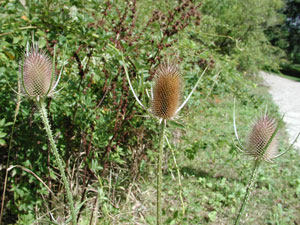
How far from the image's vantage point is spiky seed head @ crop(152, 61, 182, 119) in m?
1.17

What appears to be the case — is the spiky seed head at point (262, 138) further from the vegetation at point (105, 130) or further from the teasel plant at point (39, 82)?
the teasel plant at point (39, 82)

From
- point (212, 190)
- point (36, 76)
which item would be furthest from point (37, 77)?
point (212, 190)

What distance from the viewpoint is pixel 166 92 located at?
1.20m

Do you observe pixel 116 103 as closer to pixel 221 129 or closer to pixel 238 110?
pixel 221 129

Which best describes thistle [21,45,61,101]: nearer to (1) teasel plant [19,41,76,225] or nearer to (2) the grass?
(1) teasel plant [19,41,76,225]

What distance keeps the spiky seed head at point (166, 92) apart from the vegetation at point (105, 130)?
0.06 meters

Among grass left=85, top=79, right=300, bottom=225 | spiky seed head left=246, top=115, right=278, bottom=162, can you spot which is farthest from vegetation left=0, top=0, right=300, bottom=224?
spiky seed head left=246, top=115, right=278, bottom=162

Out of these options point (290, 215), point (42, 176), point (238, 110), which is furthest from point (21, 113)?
point (238, 110)

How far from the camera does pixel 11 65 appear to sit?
184 centimetres

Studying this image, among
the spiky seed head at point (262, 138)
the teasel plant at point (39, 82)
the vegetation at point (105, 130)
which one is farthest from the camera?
the vegetation at point (105, 130)

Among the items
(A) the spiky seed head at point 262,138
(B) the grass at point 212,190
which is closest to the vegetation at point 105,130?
(B) the grass at point 212,190

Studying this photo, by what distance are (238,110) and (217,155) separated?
2.79 m

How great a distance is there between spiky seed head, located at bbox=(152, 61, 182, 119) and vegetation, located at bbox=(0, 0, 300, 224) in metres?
0.06

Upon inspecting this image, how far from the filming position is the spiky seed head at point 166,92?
1166 millimetres
